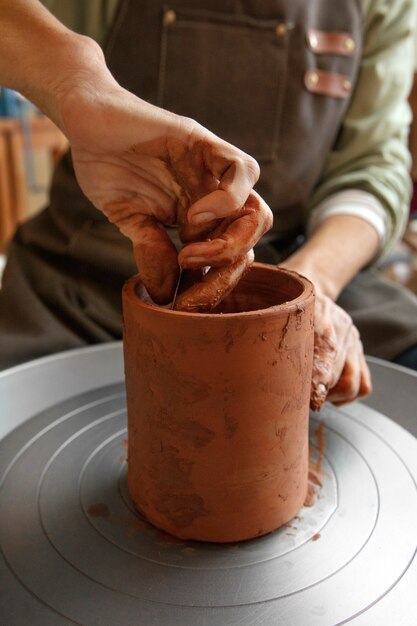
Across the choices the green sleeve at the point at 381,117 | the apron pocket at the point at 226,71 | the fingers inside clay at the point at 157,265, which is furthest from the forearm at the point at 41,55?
the green sleeve at the point at 381,117

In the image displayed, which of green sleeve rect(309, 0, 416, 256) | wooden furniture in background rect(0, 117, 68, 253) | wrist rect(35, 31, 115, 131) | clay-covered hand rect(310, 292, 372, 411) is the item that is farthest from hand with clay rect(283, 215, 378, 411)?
wooden furniture in background rect(0, 117, 68, 253)

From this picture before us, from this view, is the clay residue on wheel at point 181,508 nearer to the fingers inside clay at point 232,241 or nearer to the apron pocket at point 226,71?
the fingers inside clay at point 232,241

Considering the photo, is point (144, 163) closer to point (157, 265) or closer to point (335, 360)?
point (157, 265)

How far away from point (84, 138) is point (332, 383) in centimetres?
45

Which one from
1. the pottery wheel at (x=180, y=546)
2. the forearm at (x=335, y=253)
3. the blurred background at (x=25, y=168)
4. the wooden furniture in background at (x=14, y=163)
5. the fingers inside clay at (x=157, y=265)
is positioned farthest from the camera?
the wooden furniture in background at (x=14, y=163)

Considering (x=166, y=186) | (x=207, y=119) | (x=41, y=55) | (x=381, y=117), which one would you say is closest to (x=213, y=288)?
(x=166, y=186)

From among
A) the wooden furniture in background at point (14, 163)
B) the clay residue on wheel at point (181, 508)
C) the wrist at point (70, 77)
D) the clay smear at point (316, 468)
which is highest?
the wrist at point (70, 77)

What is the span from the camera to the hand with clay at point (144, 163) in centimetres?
66

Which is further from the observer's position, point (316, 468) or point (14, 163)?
point (14, 163)

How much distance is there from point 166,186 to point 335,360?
1.06 feet

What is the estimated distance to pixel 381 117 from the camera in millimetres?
1321

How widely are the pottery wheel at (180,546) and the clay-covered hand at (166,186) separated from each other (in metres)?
0.26

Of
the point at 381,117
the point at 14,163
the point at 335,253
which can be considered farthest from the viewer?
the point at 14,163

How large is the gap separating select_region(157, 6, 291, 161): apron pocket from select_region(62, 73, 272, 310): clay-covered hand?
0.42 meters
